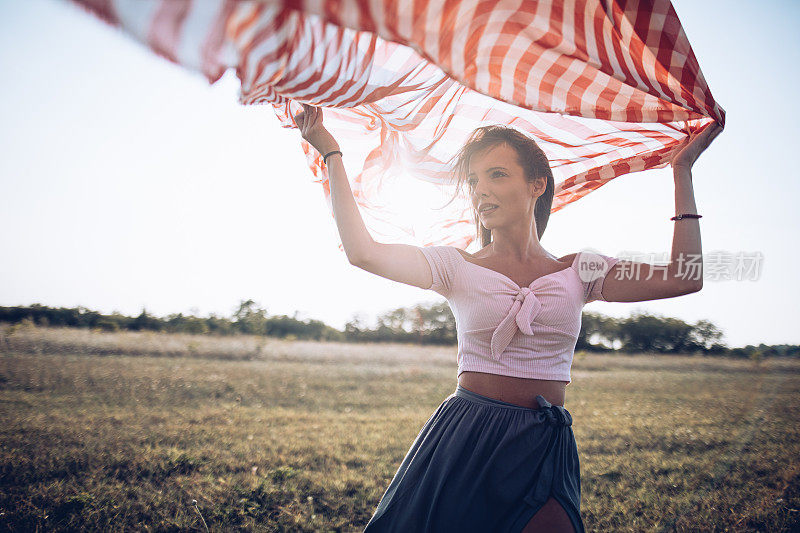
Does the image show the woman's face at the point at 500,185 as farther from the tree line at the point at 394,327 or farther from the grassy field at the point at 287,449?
the tree line at the point at 394,327

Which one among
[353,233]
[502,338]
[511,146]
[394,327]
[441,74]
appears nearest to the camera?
[353,233]

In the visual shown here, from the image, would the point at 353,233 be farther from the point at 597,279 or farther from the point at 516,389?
the point at 597,279

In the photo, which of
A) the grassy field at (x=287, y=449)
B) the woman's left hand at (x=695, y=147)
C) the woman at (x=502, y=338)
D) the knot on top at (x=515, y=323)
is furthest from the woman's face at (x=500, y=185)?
the grassy field at (x=287, y=449)

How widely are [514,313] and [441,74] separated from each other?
1.03 m

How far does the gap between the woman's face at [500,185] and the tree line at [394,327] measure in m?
23.9

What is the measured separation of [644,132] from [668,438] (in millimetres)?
6037

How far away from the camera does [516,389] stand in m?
1.69

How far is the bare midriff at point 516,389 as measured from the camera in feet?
5.56

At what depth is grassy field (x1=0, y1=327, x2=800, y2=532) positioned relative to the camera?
3478 mm

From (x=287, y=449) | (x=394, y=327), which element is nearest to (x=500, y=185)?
(x=287, y=449)

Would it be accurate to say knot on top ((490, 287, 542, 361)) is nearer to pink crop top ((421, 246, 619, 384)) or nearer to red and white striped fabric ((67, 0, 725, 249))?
pink crop top ((421, 246, 619, 384))

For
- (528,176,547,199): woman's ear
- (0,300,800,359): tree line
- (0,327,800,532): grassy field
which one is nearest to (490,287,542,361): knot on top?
(528,176,547,199): woman's ear

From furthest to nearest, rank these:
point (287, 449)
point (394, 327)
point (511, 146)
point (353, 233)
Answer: point (394, 327) < point (287, 449) < point (511, 146) < point (353, 233)

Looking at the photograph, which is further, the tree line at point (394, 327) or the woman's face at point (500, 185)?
the tree line at point (394, 327)
